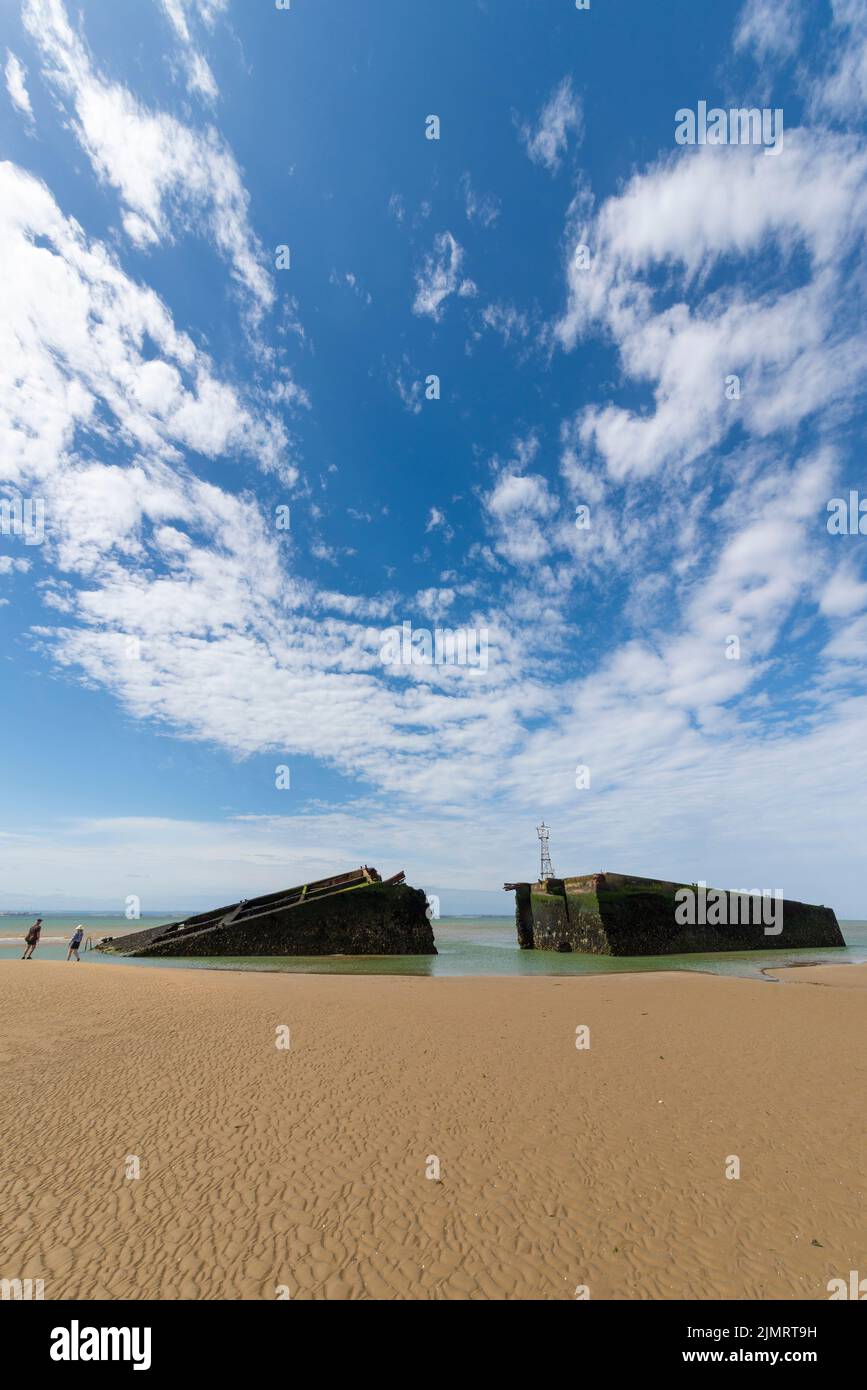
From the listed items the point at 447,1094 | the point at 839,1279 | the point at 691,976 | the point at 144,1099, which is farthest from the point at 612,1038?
the point at 691,976

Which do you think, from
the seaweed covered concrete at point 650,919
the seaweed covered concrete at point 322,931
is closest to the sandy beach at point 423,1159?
the seaweed covered concrete at point 322,931

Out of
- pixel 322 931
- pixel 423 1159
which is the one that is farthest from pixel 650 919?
pixel 423 1159

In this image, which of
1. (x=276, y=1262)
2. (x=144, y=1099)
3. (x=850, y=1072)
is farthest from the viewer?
(x=850, y=1072)

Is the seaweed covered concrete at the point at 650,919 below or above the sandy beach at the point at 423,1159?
below

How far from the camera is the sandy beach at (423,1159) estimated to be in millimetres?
3594

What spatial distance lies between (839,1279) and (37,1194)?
19.3 ft

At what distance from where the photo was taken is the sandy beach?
3594mm

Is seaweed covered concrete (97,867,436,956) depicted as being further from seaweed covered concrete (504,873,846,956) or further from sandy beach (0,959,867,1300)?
sandy beach (0,959,867,1300)

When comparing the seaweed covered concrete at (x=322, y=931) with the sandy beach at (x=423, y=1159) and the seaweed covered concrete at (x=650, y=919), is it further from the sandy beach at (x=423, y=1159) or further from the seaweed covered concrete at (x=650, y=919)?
the sandy beach at (x=423, y=1159)

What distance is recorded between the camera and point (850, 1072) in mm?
8133

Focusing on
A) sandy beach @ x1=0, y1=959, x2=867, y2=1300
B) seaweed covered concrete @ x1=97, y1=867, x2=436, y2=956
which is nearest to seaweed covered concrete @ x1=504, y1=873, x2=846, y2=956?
seaweed covered concrete @ x1=97, y1=867, x2=436, y2=956

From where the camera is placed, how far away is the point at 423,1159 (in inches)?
199

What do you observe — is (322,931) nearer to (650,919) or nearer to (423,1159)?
(650,919)
